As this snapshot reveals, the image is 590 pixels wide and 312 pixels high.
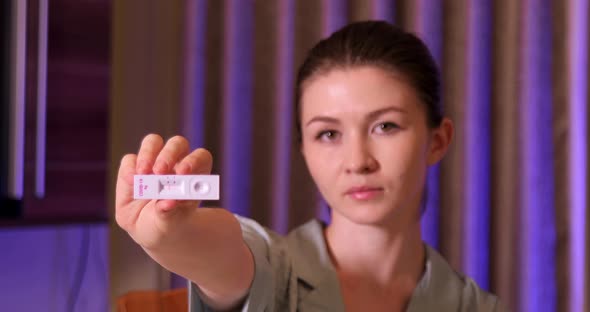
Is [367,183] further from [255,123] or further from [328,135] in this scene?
[255,123]

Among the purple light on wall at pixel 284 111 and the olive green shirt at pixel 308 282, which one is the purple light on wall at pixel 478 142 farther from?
the purple light on wall at pixel 284 111

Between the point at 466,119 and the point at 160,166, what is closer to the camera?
the point at 160,166

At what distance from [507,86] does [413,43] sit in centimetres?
45

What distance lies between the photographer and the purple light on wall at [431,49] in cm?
147

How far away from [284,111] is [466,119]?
45 centimetres

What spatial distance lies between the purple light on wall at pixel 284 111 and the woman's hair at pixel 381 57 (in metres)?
0.44

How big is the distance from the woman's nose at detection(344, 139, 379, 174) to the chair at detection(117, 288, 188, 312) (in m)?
0.39

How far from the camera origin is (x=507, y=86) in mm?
1440

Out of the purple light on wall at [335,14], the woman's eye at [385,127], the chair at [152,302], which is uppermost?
the purple light on wall at [335,14]

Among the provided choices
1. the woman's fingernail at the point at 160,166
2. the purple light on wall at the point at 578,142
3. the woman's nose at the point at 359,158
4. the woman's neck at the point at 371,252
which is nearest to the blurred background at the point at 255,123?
the purple light on wall at the point at 578,142

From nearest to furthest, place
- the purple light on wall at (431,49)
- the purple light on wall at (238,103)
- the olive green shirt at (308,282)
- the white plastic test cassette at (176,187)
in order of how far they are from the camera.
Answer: the white plastic test cassette at (176,187) < the olive green shirt at (308,282) < the purple light on wall at (431,49) < the purple light on wall at (238,103)

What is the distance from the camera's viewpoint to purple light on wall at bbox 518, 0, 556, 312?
1.40 meters

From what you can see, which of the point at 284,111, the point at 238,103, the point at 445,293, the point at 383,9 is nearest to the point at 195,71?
the point at 238,103

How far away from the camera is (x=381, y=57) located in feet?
3.41
